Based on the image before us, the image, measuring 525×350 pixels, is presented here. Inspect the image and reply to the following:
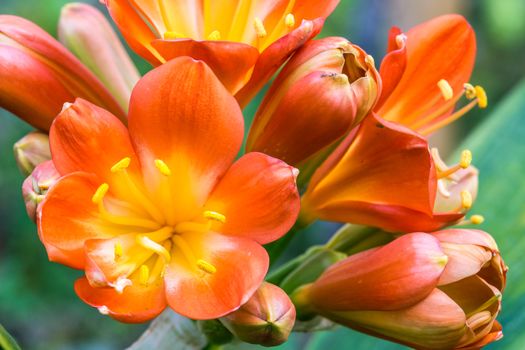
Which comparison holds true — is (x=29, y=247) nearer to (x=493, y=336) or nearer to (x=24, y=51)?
(x=24, y=51)

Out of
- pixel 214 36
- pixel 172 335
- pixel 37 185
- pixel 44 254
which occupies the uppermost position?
pixel 214 36

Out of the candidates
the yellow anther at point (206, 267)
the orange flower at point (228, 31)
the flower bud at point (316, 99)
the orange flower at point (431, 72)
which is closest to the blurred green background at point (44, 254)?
the orange flower at point (431, 72)

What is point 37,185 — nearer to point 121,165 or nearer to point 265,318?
point 121,165

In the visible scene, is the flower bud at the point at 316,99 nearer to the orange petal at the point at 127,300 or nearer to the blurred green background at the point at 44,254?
the orange petal at the point at 127,300

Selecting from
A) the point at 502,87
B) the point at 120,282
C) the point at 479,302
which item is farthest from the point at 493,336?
the point at 502,87

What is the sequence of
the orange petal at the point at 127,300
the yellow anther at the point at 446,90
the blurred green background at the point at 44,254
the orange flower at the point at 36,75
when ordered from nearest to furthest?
the orange petal at the point at 127,300, the orange flower at the point at 36,75, the yellow anther at the point at 446,90, the blurred green background at the point at 44,254

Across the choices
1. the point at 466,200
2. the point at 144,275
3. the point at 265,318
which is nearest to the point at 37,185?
the point at 144,275

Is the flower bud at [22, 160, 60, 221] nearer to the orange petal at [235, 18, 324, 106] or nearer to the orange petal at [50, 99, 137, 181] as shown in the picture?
the orange petal at [50, 99, 137, 181]
